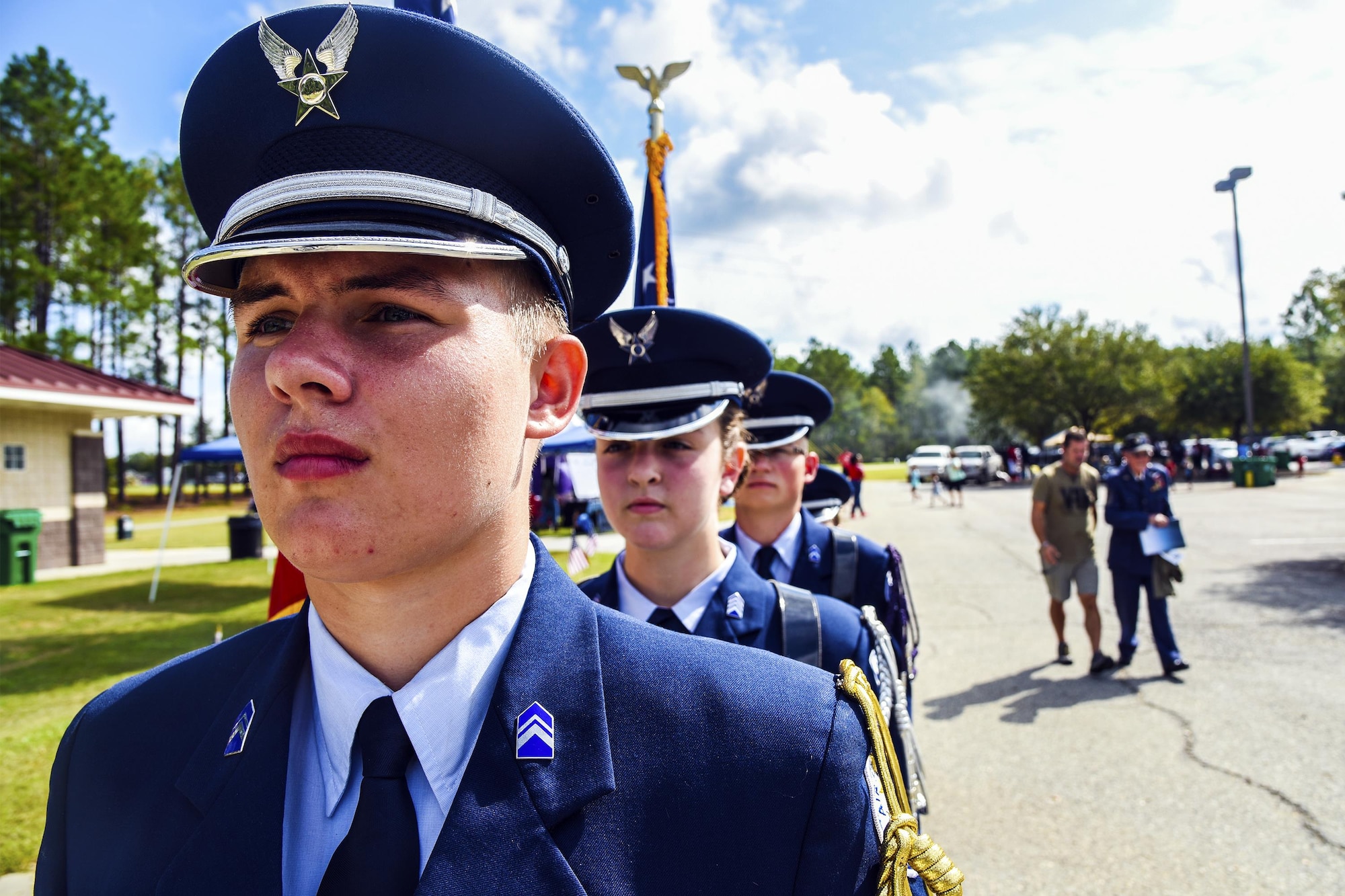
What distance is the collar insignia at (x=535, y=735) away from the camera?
111 cm

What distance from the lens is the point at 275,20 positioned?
119cm

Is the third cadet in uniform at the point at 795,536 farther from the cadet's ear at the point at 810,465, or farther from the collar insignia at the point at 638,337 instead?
the collar insignia at the point at 638,337

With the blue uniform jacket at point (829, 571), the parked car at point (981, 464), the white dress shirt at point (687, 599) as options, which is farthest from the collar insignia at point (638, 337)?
the parked car at point (981, 464)

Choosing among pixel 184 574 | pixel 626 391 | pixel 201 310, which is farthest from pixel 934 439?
pixel 626 391

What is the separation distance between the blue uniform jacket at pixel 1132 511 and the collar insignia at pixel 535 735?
723 centimetres

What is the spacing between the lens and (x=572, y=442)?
14.0 m

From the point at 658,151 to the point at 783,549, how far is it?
1861mm

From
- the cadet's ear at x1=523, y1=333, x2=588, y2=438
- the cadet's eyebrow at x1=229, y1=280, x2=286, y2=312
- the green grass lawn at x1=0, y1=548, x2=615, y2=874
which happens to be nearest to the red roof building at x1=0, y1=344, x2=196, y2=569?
the green grass lawn at x1=0, y1=548, x2=615, y2=874

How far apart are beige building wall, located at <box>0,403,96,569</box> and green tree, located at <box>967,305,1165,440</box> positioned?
41.0 metres

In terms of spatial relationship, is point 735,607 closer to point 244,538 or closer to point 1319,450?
point 244,538

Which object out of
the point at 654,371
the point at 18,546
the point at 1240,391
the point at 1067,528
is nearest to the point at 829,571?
the point at 654,371

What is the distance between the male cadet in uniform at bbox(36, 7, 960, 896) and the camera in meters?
1.01

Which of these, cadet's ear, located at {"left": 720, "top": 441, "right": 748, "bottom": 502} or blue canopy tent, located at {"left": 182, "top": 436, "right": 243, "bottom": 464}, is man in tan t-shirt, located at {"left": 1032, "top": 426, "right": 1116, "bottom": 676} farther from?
blue canopy tent, located at {"left": 182, "top": 436, "right": 243, "bottom": 464}

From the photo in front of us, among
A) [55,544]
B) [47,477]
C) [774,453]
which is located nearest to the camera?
[774,453]
